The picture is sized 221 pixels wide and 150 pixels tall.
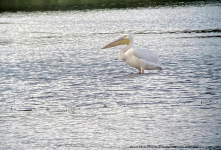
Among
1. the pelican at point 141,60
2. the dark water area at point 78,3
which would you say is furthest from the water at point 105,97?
the dark water area at point 78,3

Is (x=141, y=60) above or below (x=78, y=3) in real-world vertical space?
above

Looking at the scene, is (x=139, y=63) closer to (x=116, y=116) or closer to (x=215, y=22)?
(x=116, y=116)

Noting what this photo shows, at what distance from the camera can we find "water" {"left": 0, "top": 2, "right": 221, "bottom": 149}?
8.22 meters

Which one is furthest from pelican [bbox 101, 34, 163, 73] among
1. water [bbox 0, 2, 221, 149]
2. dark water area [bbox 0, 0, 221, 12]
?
dark water area [bbox 0, 0, 221, 12]

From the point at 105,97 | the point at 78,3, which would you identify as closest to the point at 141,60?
the point at 105,97

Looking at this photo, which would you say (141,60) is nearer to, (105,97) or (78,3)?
(105,97)

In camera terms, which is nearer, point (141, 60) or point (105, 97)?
point (105, 97)

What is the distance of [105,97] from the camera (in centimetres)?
1127

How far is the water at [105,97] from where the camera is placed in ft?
27.0

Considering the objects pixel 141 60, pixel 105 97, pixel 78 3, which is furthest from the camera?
pixel 78 3

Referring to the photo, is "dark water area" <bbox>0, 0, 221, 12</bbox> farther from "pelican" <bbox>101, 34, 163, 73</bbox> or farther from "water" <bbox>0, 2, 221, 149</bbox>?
"pelican" <bbox>101, 34, 163, 73</bbox>

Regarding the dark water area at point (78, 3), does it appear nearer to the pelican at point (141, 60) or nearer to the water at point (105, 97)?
the water at point (105, 97)

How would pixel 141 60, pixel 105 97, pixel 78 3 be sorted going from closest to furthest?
pixel 105 97, pixel 141 60, pixel 78 3

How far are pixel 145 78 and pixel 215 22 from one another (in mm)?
20683
